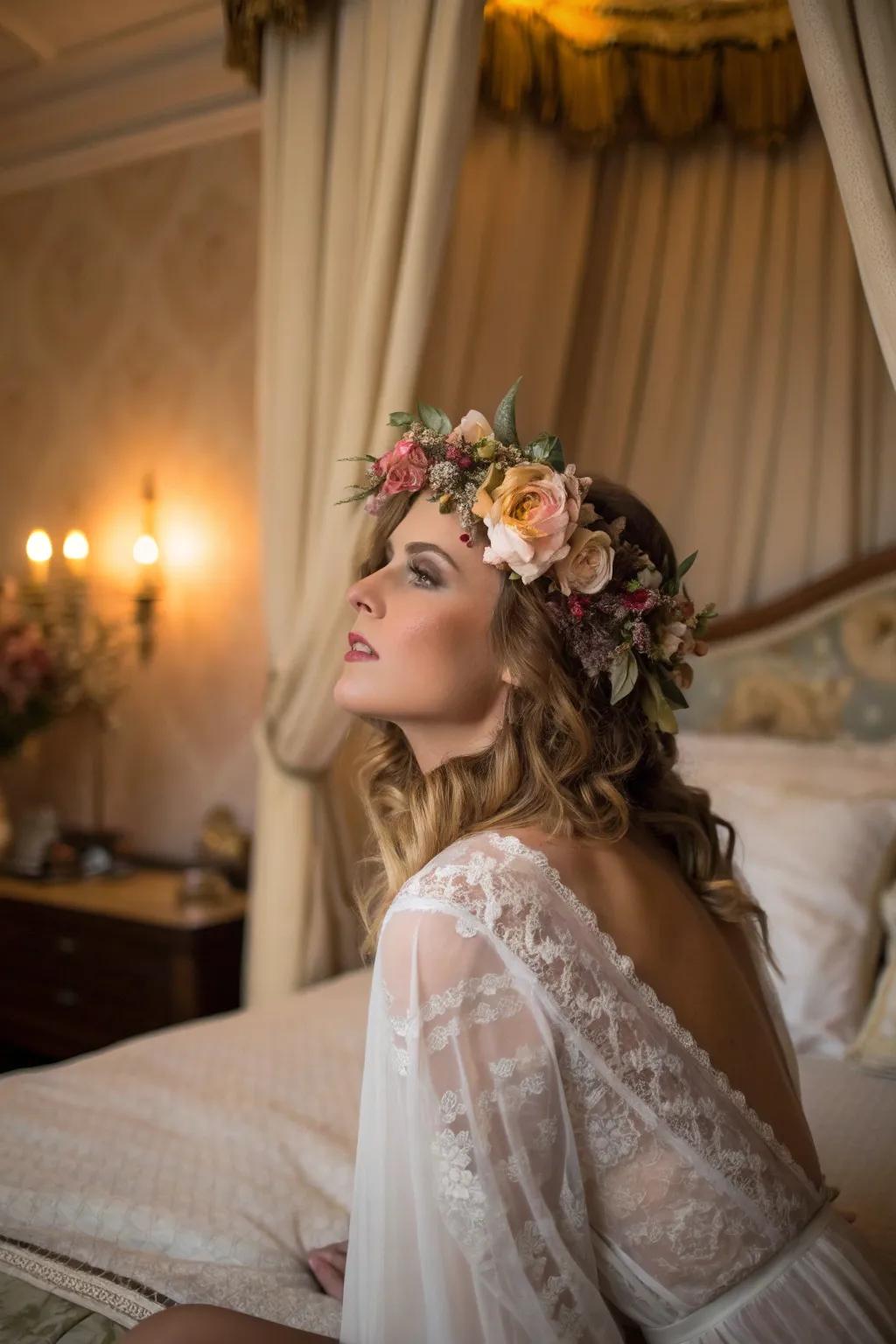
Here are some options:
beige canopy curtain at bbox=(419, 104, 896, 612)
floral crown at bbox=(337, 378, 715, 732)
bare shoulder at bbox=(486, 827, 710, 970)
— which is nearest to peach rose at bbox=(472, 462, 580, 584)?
floral crown at bbox=(337, 378, 715, 732)

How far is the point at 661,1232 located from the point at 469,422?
40.4 inches

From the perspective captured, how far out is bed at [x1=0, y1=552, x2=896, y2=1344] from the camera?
4.78ft

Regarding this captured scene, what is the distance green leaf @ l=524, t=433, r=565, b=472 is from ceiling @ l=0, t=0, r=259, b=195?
2.67 m

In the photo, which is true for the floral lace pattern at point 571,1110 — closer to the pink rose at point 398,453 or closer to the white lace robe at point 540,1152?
the white lace robe at point 540,1152

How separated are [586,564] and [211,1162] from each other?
113 centimetres

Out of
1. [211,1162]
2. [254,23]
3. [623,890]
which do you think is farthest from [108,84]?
[623,890]

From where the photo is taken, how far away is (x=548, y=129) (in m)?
2.80

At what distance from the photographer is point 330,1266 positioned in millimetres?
1513

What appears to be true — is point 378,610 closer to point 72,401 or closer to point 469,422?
point 469,422

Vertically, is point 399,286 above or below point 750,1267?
above

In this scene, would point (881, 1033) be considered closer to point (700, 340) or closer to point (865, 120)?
point (865, 120)

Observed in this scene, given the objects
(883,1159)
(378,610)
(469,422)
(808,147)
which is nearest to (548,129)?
(808,147)

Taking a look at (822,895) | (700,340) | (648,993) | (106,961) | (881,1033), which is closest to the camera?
(648,993)

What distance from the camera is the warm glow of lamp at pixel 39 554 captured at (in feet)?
13.3
